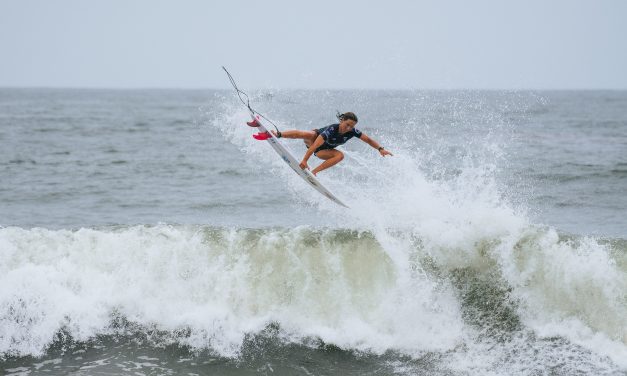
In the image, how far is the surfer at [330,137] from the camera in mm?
11016

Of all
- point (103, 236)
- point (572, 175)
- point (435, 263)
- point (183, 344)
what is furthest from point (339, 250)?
point (572, 175)

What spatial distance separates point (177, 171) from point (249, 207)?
6941 mm

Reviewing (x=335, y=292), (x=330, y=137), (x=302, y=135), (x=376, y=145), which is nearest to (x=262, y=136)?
(x=302, y=135)

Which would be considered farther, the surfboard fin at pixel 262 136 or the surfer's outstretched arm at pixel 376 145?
the surfboard fin at pixel 262 136

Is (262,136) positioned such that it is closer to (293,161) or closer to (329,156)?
(293,161)

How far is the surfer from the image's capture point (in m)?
11.0

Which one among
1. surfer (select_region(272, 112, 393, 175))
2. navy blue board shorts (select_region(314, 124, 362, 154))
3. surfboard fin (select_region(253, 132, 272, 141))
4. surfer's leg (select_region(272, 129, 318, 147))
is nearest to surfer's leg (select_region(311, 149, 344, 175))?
surfer (select_region(272, 112, 393, 175))

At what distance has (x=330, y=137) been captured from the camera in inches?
443

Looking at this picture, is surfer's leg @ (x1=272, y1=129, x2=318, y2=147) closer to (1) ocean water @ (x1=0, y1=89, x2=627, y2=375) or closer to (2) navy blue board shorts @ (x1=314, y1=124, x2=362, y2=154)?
(2) navy blue board shorts @ (x1=314, y1=124, x2=362, y2=154)

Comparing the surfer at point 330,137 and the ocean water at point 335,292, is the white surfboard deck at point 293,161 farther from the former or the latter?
the ocean water at point 335,292

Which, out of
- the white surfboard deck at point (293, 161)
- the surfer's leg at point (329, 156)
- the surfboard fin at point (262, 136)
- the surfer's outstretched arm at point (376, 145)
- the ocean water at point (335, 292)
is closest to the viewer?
the ocean water at point (335, 292)

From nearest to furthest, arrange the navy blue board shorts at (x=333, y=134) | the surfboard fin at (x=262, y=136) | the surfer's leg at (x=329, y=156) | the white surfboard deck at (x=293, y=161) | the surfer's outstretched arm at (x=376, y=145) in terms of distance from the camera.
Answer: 1. the surfer's outstretched arm at (x=376, y=145)
2. the navy blue board shorts at (x=333, y=134)
3. the surfboard fin at (x=262, y=136)
4. the surfer's leg at (x=329, y=156)
5. the white surfboard deck at (x=293, y=161)

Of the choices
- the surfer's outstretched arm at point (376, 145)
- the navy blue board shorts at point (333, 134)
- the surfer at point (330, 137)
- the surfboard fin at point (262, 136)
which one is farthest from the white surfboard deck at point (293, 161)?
the surfer's outstretched arm at point (376, 145)

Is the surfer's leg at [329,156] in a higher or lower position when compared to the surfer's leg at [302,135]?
lower
